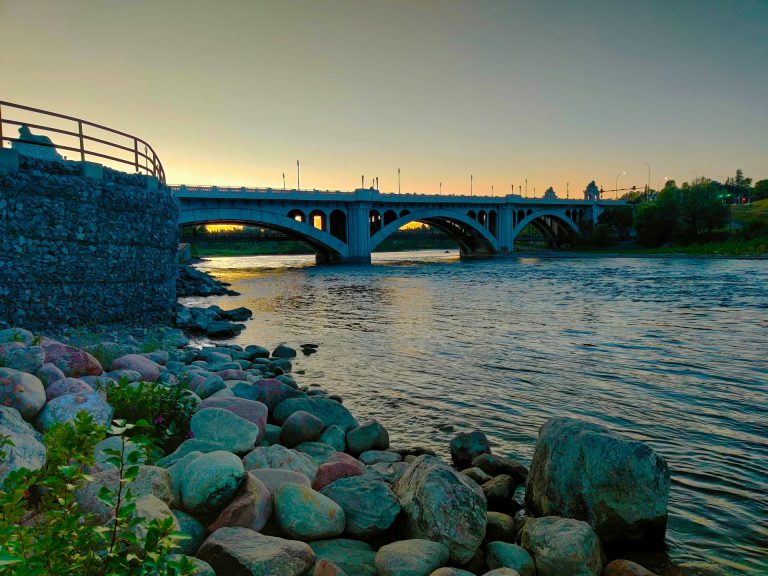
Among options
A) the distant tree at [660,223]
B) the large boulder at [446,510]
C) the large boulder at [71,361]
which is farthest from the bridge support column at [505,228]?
the large boulder at [446,510]

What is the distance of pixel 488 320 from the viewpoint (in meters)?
20.7

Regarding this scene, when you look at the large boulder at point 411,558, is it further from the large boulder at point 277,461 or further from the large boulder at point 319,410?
the large boulder at point 319,410

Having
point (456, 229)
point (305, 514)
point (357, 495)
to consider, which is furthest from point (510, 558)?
point (456, 229)

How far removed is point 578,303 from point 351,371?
54.0ft

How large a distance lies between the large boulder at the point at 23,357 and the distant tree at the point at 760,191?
635 feet

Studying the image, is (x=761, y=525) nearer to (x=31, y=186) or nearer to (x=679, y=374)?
(x=679, y=374)

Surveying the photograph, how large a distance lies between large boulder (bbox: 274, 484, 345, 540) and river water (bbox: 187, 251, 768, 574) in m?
3.45

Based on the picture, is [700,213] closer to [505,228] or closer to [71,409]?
[505,228]

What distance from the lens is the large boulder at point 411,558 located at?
13.9ft

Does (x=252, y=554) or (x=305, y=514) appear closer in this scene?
(x=252, y=554)

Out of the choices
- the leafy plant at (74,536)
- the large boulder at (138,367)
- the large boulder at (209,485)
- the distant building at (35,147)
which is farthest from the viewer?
the distant building at (35,147)

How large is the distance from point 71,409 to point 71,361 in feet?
6.67

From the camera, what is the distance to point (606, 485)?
5.42 metres

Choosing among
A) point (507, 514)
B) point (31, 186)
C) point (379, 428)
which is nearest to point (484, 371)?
point (379, 428)
